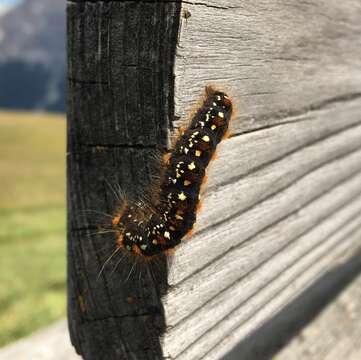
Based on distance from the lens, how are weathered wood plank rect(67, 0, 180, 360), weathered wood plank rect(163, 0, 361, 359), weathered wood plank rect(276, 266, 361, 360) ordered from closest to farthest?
weathered wood plank rect(67, 0, 180, 360)
weathered wood plank rect(163, 0, 361, 359)
weathered wood plank rect(276, 266, 361, 360)

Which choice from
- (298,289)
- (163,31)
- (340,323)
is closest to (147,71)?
(163,31)

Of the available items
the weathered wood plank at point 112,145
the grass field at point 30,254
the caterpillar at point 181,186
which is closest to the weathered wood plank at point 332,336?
the weathered wood plank at point 112,145

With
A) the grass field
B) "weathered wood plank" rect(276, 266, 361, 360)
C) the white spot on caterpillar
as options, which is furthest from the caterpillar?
the grass field

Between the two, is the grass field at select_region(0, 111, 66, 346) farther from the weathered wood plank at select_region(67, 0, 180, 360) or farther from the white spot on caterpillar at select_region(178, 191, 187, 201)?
the white spot on caterpillar at select_region(178, 191, 187, 201)

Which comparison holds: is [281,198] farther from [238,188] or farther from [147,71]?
[147,71]

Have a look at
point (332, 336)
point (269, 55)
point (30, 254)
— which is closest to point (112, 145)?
point (269, 55)
